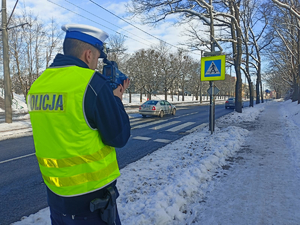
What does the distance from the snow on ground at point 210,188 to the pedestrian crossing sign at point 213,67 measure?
3294mm

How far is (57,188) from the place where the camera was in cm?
144

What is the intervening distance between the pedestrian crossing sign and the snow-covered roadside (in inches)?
128

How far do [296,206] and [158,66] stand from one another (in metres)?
43.0

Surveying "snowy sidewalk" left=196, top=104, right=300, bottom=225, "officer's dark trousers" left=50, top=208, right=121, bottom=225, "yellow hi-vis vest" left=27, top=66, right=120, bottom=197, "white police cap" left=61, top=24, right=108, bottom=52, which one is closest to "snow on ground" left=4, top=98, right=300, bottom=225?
"snowy sidewalk" left=196, top=104, right=300, bottom=225

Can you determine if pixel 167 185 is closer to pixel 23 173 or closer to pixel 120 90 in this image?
pixel 120 90

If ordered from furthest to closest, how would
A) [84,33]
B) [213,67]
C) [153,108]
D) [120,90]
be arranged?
[153,108] < [213,67] < [120,90] < [84,33]


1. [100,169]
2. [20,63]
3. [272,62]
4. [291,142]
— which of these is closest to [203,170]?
[100,169]

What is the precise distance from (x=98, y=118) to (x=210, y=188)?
11.0 ft

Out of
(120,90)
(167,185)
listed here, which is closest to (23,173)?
(167,185)

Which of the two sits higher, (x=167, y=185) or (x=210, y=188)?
(x=167, y=185)

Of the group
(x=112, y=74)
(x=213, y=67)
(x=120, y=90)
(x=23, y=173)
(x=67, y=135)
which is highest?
(x=213, y=67)

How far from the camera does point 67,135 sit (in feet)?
4.48

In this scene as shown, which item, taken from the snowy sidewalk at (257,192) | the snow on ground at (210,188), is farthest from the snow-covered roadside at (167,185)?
the snowy sidewalk at (257,192)

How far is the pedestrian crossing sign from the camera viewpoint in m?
8.80
